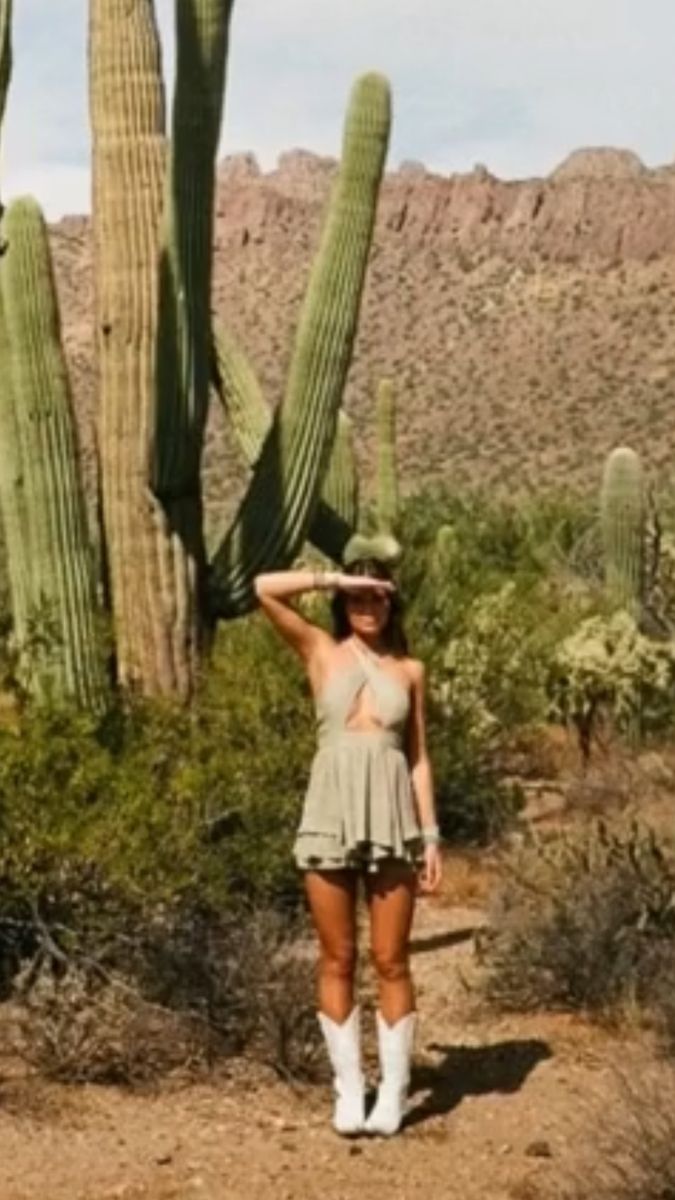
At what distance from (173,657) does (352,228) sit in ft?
7.71

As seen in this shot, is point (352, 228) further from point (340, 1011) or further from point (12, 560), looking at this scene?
point (340, 1011)

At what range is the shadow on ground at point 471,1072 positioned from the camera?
7477mm

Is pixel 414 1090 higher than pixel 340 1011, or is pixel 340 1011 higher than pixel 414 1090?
pixel 340 1011

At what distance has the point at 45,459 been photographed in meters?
9.55

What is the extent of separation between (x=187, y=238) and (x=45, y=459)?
1434mm

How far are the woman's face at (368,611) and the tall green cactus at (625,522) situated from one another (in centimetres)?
1107

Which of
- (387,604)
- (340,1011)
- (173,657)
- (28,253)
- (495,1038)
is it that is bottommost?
(495,1038)

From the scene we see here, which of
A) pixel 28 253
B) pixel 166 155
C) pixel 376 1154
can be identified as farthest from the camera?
pixel 166 155

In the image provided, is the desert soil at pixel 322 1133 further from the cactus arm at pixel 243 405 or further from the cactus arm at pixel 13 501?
the cactus arm at pixel 243 405

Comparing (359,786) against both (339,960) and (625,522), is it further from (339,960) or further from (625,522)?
(625,522)

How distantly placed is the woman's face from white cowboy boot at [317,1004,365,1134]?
4.03 feet

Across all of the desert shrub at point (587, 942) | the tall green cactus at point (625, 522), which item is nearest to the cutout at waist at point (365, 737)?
the desert shrub at point (587, 942)

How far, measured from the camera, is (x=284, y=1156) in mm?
6934

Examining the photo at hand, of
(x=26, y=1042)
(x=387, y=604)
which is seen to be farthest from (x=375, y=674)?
(x=26, y=1042)
